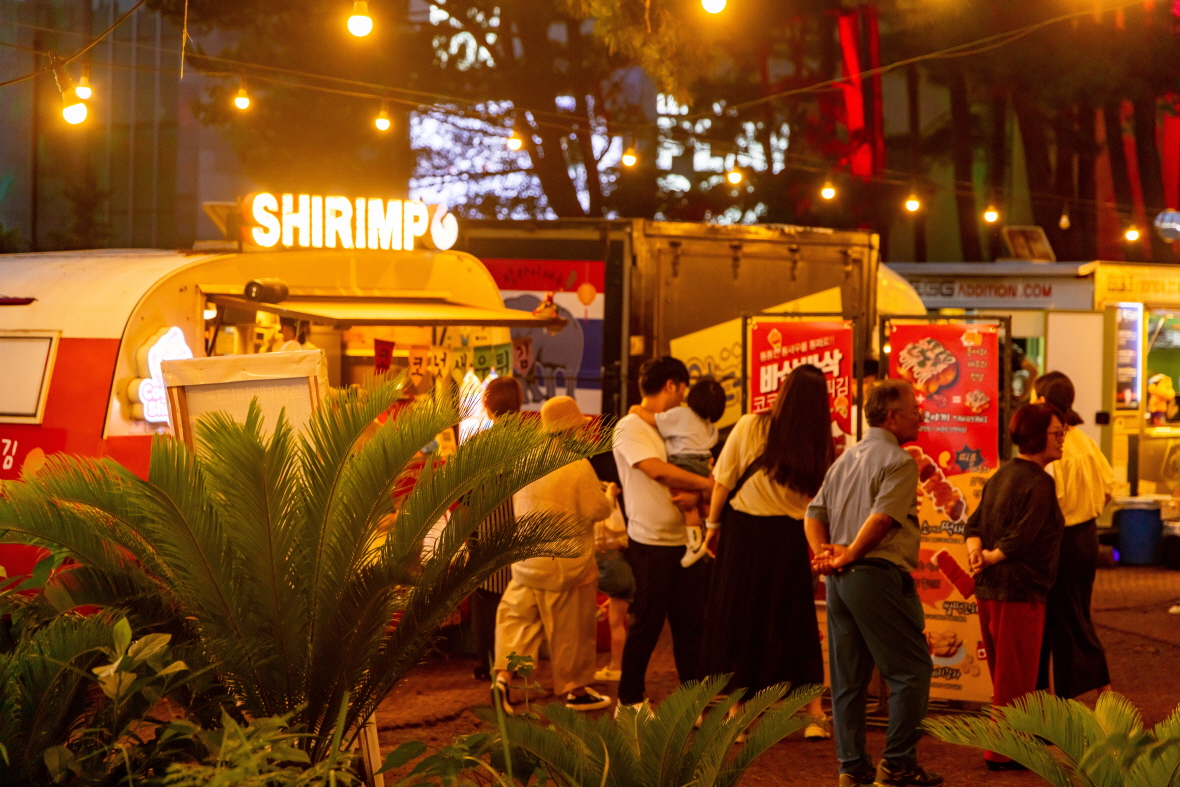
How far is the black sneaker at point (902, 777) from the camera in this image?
5.57m

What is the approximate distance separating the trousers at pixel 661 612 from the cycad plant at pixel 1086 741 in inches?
112

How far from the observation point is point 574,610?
688 cm

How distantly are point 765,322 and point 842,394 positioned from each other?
2.05ft

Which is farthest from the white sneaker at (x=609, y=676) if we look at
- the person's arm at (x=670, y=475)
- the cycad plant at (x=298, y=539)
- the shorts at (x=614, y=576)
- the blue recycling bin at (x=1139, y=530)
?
the blue recycling bin at (x=1139, y=530)

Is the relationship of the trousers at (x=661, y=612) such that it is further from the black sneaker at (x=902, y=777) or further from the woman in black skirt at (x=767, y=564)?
the black sneaker at (x=902, y=777)

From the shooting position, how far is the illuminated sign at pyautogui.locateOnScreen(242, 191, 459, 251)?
9.09m

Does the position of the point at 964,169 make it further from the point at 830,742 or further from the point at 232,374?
the point at 232,374

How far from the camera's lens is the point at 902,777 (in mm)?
5566

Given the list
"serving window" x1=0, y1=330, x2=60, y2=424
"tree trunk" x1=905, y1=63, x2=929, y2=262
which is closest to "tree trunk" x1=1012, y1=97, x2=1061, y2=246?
"tree trunk" x1=905, y1=63, x2=929, y2=262

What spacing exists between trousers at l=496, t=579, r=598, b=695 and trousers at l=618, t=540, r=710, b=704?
0.99ft

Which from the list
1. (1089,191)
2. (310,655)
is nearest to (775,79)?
(1089,191)

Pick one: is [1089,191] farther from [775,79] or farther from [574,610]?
[574,610]

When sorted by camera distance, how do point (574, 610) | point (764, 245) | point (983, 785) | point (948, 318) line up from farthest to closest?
point (764, 245), point (948, 318), point (574, 610), point (983, 785)

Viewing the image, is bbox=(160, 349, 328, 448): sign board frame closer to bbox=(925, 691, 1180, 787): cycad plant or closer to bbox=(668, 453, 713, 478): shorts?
bbox=(925, 691, 1180, 787): cycad plant
